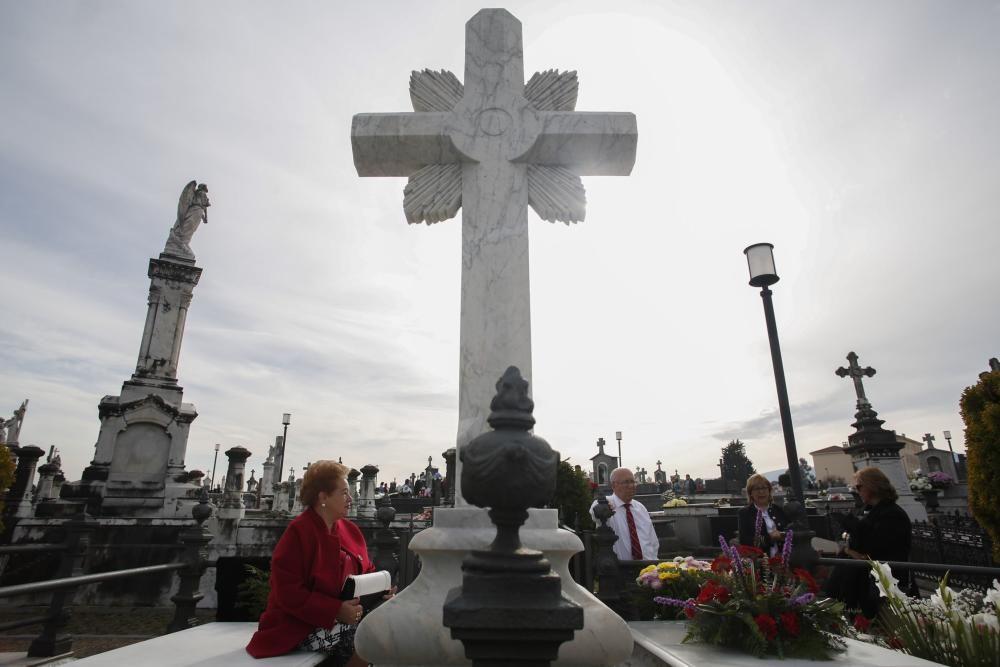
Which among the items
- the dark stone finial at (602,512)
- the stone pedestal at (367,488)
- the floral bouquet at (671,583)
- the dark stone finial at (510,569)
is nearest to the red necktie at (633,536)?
the dark stone finial at (602,512)

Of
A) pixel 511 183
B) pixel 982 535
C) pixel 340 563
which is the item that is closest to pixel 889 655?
pixel 340 563

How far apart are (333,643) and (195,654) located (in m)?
0.70

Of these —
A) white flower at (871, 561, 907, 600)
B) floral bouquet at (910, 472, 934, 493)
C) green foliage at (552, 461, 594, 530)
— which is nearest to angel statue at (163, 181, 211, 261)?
green foliage at (552, 461, 594, 530)

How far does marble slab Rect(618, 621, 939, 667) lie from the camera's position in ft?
7.85

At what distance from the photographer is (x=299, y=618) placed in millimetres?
2607

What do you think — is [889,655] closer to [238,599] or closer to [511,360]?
[511,360]

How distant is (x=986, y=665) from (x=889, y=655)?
1.29ft

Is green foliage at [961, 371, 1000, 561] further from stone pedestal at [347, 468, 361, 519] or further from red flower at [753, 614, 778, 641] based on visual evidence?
stone pedestal at [347, 468, 361, 519]

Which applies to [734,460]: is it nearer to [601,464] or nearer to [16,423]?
[601,464]

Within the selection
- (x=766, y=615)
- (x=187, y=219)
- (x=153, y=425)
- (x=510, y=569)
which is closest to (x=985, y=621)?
(x=766, y=615)

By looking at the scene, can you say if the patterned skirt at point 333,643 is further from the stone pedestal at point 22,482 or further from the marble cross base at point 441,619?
the stone pedestal at point 22,482

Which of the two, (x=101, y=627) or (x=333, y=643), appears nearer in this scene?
(x=333, y=643)

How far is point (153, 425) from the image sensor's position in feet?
41.6

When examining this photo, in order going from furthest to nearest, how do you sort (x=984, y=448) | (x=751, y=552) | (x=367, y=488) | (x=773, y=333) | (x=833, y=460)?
(x=833, y=460)
(x=367, y=488)
(x=984, y=448)
(x=773, y=333)
(x=751, y=552)
